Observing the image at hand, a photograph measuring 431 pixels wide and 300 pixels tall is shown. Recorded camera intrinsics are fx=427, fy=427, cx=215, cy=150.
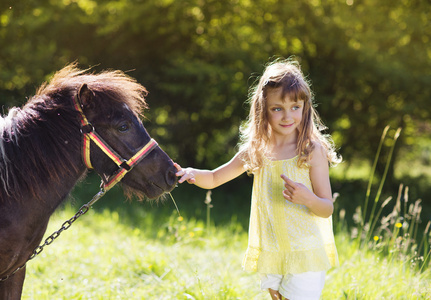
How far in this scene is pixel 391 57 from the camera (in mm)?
7789

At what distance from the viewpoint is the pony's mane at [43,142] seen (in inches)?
84.7

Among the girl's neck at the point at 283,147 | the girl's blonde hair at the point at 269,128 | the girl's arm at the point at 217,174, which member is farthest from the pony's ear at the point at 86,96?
the girl's neck at the point at 283,147

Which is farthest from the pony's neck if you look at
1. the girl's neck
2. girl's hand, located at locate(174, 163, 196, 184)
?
the girl's neck

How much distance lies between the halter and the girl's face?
69 cm

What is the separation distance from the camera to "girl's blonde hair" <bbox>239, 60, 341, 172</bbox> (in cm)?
236

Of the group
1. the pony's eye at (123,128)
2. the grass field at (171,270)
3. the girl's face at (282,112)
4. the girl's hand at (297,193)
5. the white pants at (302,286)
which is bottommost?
the grass field at (171,270)

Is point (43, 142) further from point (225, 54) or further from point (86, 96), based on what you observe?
point (225, 54)

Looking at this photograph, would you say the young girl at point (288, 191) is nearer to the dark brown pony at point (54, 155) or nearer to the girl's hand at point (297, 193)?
the girl's hand at point (297, 193)

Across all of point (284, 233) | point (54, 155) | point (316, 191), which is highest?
point (54, 155)

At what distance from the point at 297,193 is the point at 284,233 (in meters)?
0.30

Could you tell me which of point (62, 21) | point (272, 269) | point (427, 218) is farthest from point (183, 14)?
point (272, 269)

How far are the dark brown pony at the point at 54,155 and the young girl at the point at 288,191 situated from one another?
324 millimetres

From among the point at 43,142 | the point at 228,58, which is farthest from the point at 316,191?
the point at 228,58

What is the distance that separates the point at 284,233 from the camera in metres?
2.39
